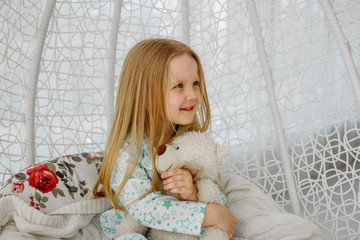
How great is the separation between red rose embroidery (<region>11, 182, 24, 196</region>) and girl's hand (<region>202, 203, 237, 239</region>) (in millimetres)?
542

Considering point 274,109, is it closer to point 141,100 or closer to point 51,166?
point 141,100

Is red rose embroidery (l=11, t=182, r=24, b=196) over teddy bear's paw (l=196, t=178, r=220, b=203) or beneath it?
over

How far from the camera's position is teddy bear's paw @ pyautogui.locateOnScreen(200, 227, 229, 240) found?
3.06 feet

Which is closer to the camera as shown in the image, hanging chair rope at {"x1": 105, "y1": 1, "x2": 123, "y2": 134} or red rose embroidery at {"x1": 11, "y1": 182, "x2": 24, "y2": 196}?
red rose embroidery at {"x1": 11, "y1": 182, "x2": 24, "y2": 196}

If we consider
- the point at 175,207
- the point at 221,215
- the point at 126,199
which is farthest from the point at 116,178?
the point at 221,215

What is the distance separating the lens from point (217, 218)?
94 cm

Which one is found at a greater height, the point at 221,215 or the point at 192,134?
the point at 192,134

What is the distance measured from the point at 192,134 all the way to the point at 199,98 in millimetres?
129

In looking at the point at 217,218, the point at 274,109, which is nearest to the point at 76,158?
the point at 217,218

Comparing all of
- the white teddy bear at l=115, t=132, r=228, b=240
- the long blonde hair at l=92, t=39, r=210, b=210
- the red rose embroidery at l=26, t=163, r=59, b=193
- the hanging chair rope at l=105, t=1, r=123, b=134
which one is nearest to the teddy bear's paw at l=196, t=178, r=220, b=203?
the white teddy bear at l=115, t=132, r=228, b=240

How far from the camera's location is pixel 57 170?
1155 mm

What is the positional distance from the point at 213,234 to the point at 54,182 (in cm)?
52

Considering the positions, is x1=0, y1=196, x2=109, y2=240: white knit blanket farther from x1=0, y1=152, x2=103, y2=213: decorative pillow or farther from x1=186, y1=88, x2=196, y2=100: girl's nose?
x1=186, y1=88, x2=196, y2=100: girl's nose

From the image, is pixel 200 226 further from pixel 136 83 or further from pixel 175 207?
pixel 136 83
